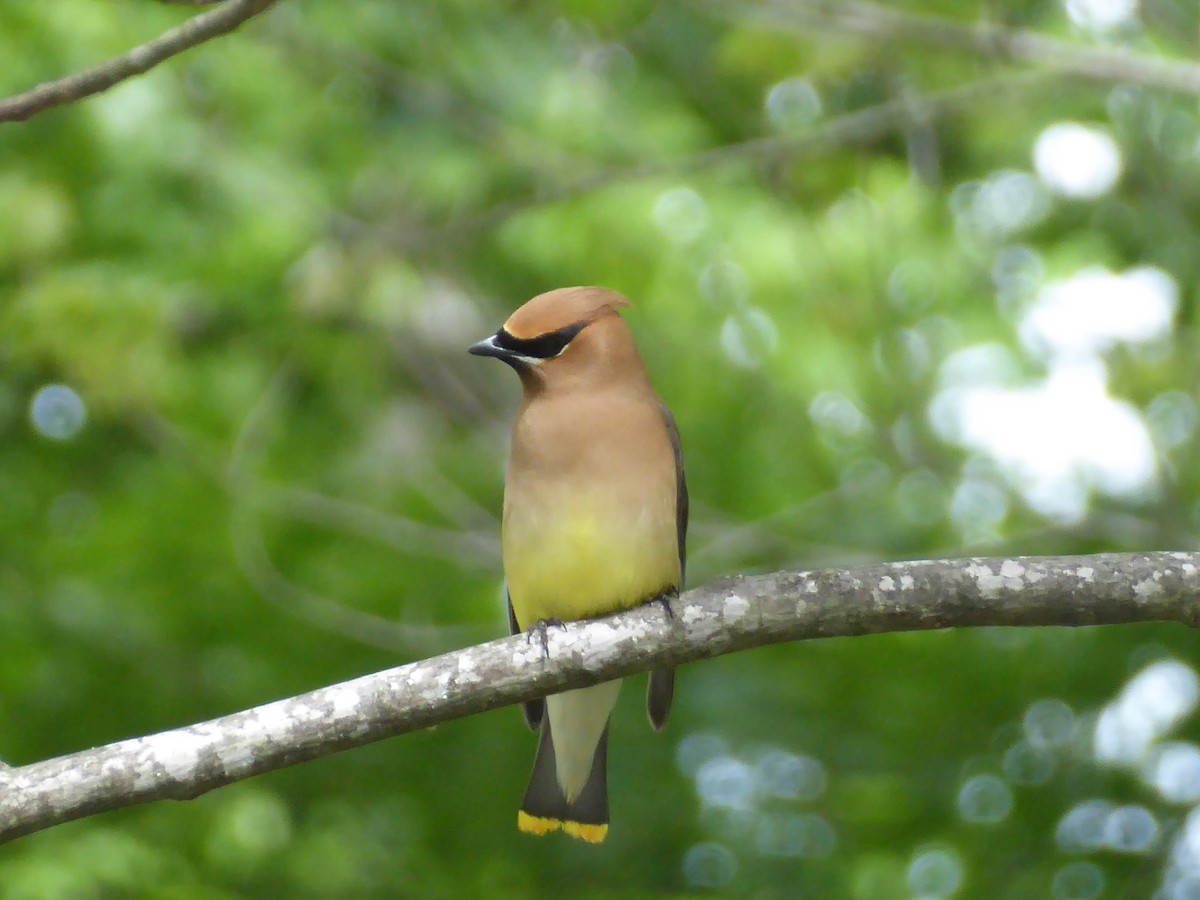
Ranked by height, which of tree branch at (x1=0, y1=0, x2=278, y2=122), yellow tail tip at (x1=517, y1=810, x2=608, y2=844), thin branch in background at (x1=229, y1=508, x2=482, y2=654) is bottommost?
thin branch in background at (x1=229, y1=508, x2=482, y2=654)

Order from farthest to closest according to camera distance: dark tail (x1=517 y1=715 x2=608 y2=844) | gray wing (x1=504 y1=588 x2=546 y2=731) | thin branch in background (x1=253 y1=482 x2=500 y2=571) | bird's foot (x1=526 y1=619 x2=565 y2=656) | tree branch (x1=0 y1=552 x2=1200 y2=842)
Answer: thin branch in background (x1=253 y1=482 x2=500 y2=571)
dark tail (x1=517 y1=715 x2=608 y2=844)
gray wing (x1=504 y1=588 x2=546 y2=731)
bird's foot (x1=526 y1=619 x2=565 y2=656)
tree branch (x1=0 y1=552 x2=1200 y2=842)

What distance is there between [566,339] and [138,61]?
5.26ft

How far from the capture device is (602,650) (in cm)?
388

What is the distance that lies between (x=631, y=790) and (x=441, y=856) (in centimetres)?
86

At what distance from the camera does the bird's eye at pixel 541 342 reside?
4.54 metres

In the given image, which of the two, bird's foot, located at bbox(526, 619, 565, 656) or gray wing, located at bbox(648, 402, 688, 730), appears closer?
bird's foot, located at bbox(526, 619, 565, 656)

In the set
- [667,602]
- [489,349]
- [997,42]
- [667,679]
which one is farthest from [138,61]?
[997,42]

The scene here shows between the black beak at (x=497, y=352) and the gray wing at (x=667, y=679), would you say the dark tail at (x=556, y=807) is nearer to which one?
the gray wing at (x=667, y=679)

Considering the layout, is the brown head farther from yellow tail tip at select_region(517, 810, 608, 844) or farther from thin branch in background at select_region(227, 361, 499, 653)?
thin branch in background at select_region(227, 361, 499, 653)

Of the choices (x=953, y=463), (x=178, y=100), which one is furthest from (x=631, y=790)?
(x=178, y=100)

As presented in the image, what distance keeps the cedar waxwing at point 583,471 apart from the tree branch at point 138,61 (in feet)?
4.54

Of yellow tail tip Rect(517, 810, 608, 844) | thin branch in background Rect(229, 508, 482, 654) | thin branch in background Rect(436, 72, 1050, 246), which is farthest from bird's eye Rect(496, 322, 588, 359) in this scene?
thin branch in background Rect(229, 508, 482, 654)

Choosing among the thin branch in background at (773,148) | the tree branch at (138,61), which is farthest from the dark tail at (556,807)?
the tree branch at (138,61)

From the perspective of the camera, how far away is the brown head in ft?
14.9
